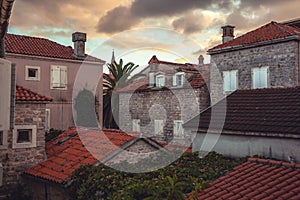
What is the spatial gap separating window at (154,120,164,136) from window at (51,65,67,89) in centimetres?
806

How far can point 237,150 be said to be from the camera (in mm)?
12141

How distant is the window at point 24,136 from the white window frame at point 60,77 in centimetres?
1095

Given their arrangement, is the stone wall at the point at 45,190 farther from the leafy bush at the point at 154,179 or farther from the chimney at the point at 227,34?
the chimney at the point at 227,34

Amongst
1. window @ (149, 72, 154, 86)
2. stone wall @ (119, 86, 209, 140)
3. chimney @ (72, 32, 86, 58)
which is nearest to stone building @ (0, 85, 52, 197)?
chimney @ (72, 32, 86, 58)

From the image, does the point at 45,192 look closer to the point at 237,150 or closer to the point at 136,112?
the point at 237,150

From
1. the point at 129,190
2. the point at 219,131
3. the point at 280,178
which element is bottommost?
the point at 129,190

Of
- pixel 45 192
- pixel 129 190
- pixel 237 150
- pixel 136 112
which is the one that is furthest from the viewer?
pixel 136 112

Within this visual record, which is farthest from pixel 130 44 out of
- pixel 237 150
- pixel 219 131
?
pixel 237 150

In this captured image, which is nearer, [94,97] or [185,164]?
[185,164]

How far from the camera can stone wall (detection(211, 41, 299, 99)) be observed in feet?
68.5

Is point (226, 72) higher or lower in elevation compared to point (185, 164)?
higher

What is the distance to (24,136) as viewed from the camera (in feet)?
51.2

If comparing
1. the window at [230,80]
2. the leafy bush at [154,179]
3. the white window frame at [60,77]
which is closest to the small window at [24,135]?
the leafy bush at [154,179]

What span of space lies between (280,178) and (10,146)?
1139 cm
